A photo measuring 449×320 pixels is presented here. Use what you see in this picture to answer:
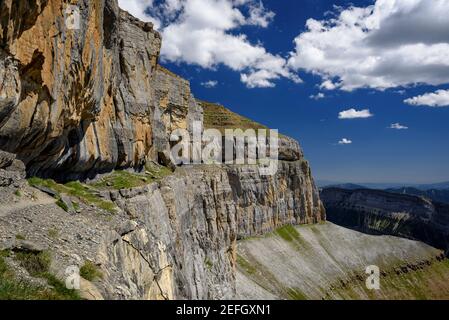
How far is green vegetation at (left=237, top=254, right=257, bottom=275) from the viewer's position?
97256 mm

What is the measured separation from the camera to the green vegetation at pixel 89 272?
15470 millimetres

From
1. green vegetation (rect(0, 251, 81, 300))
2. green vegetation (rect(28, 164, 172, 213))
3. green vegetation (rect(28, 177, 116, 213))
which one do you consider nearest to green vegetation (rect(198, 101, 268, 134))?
green vegetation (rect(28, 164, 172, 213))

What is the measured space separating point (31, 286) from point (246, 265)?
301 feet

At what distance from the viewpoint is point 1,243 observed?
48.7 ft

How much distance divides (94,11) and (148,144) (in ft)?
73.4

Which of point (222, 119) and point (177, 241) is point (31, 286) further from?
point (222, 119)

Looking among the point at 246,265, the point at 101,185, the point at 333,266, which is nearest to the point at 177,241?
the point at 101,185

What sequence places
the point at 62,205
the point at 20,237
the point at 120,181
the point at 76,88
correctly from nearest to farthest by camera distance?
the point at 20,237 < the point at 62,205 < the point at 76,88 < the point at 120,181

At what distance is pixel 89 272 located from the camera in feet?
51.6

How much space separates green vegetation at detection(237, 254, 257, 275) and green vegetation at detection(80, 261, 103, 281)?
84572 mm

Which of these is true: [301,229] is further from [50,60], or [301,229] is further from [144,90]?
[50,60]
